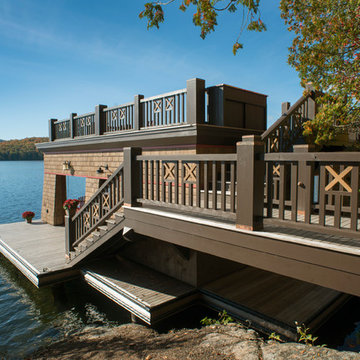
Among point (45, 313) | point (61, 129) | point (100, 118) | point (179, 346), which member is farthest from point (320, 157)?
point (61, 129)

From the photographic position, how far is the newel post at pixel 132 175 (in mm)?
6488

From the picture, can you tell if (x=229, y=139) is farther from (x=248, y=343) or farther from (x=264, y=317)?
(x=248, y=343)

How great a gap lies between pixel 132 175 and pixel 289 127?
4.20 m

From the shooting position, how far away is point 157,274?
9.15 metres

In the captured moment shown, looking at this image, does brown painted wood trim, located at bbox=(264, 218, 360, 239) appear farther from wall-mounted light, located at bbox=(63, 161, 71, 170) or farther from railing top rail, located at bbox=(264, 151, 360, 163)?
wall-mounted light, located at bbox=(63, 161, 71, 170)

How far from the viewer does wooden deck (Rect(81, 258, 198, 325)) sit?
7129 millimetres

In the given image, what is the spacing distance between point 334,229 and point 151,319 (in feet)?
16.0

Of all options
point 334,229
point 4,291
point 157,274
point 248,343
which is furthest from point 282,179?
point 4,291

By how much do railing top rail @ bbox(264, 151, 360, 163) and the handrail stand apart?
3.81m

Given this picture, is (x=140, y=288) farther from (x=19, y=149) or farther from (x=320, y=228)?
(x=19, y=149)

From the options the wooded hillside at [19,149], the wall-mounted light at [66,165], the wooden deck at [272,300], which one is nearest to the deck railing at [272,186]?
the wooden deck at [272,300]

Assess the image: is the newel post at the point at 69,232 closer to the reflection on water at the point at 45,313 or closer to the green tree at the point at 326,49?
the reflection on water at the point at 45,313

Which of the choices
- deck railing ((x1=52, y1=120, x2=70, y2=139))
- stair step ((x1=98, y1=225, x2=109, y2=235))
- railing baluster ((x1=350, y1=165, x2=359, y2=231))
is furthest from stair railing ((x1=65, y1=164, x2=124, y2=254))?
deck railing ((x1=52, y1=120, x2=70, y2=139))

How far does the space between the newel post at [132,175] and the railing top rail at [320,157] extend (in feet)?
10.3
